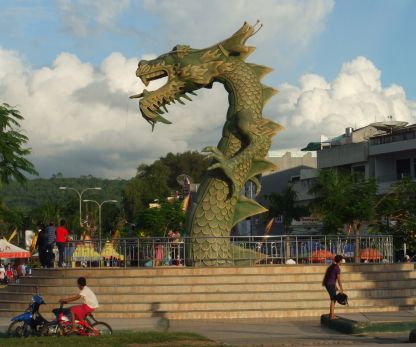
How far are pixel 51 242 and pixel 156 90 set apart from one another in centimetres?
535

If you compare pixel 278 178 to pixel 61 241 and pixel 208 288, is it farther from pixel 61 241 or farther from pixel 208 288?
pixel 208 288

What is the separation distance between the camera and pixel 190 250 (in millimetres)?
24188

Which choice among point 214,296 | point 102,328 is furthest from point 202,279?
point 102,328

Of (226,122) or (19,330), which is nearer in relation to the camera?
(19,330)

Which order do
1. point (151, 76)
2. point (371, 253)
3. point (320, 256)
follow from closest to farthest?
point (320, 256), point (151, 76), point (371, 253)

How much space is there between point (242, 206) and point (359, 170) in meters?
35.2

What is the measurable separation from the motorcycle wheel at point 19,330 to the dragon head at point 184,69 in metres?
9.46

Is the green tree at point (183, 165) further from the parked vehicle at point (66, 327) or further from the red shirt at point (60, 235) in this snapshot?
the parked vehicle at point (66, 327)

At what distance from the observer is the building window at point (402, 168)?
56.2 meters

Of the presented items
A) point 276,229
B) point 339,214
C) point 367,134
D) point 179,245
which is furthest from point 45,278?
point 276,229

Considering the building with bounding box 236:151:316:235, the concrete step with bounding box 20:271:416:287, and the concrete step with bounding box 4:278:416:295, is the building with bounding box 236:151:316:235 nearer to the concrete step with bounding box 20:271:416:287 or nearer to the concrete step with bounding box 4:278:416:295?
the concrete step with bounding box 20:271:416:287

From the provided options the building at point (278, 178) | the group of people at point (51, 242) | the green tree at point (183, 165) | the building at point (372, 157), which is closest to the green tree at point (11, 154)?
the group of people at point (51, 242)

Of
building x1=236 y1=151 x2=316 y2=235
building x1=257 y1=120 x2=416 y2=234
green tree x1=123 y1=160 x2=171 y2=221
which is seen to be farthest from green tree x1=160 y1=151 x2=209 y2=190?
building x1=257 y1=120 x2=416 y2=234

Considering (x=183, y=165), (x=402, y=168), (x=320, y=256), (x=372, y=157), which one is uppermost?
(x=183, y=165)
